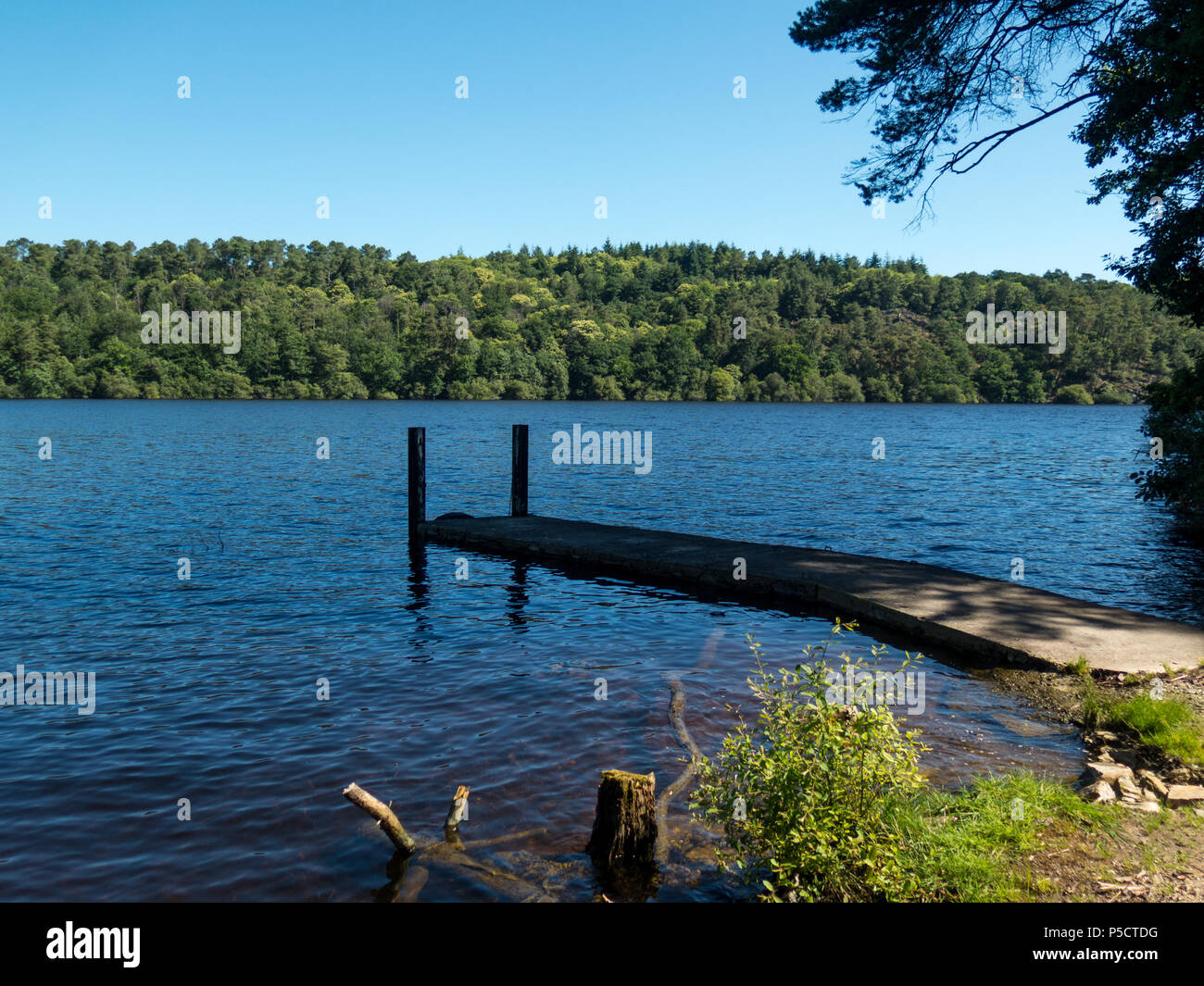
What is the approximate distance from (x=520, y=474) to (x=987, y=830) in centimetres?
1986

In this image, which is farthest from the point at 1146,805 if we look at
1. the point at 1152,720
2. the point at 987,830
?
the point at 1152,720

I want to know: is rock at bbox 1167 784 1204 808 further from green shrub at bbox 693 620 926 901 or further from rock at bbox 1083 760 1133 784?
green shrub at bbox 693 620 926 901

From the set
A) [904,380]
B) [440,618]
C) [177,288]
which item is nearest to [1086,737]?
[440,618]

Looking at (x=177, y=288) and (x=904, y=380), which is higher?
(x=177, y=288)

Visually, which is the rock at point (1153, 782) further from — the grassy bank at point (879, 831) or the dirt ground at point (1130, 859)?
the grassy bank at point (879, 831)

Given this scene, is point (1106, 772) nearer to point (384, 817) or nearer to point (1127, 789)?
point (1127, 789)

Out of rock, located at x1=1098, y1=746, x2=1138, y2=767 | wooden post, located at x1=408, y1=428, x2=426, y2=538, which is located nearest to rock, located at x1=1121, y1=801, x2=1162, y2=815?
rock, located at x1=1098, y1=746, x2=1138, y2=767

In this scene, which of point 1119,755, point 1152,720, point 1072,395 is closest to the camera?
point 1119,755

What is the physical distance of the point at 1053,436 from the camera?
91750mm

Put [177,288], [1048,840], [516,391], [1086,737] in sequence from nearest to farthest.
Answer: [1048,840]
[1086,737]
[516,391]
[177,288]

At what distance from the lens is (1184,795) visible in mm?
7703

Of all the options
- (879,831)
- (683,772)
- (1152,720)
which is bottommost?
(683,772)
